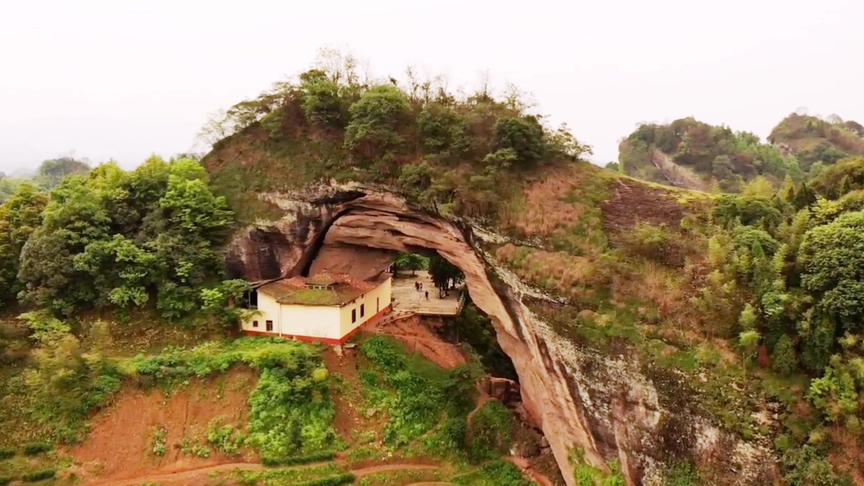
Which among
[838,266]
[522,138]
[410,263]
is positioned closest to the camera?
[838,266]

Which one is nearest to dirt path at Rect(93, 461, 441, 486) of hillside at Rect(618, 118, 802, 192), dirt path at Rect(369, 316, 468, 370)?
dirt path at Rect(369, 316, 468, 370)

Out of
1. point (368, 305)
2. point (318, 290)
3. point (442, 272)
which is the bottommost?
point (368, 305)

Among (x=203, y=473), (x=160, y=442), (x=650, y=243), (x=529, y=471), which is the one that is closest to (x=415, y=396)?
(x=529, y=471)

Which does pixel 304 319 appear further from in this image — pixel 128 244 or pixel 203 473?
pixel 128 244

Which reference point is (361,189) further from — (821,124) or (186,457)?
(821,124)

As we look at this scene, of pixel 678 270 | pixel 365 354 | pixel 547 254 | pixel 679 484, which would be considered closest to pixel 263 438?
pixel 365 354

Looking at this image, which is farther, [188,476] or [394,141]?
[394,141]
